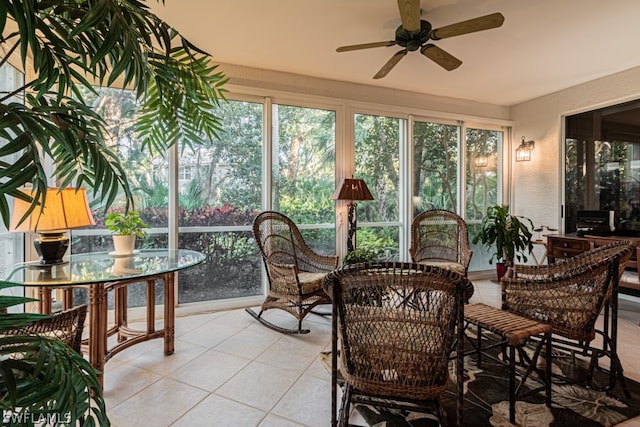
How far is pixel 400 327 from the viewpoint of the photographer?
1.51 m

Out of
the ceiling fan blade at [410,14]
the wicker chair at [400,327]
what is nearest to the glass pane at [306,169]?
the ceiling fan blade at [410,14]

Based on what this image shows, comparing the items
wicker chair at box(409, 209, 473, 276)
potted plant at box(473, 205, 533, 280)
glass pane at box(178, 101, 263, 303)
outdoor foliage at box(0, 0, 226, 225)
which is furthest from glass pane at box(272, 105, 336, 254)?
outdoor foliage at box(0, 0, 226, 225)

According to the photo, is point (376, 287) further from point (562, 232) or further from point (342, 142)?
point (562, 232)

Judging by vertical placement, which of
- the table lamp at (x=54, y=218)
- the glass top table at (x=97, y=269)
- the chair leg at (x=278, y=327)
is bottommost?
the chair leg at (x=278, y=327)

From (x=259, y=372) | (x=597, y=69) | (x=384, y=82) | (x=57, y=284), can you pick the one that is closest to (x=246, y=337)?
(x=259, y=372)

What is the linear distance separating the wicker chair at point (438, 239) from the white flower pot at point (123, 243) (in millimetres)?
2920

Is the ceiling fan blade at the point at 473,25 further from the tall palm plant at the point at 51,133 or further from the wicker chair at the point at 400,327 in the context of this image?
the tall palm plant at the point at 51,133

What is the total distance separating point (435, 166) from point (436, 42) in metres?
2.05

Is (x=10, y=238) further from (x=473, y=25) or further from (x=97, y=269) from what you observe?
(x=473, y=25)

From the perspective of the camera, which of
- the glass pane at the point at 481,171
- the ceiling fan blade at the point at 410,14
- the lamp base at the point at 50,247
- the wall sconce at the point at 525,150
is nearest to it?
the ceiling fan blade at the point at 410,14

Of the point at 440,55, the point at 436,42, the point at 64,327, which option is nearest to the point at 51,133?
the point at 64,327

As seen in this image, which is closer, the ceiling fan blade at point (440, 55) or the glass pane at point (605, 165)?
the ceiling fan blade at point (440, 55)

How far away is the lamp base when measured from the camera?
7.32 feet

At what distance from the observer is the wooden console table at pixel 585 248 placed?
10.9ft
